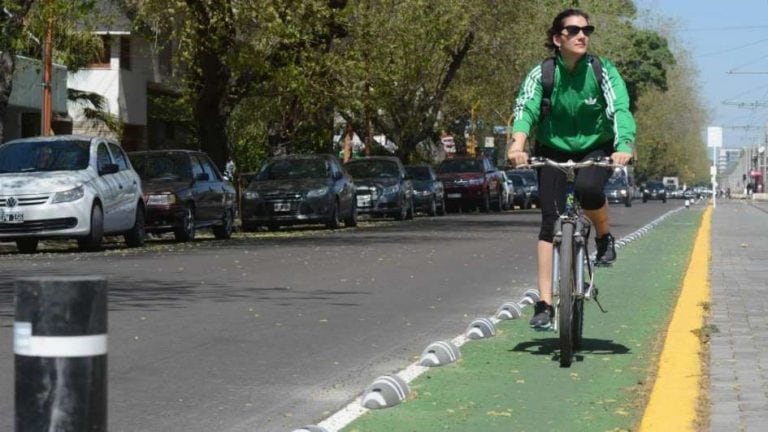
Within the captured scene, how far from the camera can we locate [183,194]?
2642 cm

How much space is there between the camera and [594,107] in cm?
928

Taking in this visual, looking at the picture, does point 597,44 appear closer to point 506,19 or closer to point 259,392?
point 506,19

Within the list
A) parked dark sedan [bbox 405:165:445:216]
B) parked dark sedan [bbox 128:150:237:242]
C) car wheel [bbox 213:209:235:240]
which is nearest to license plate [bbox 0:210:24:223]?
parked dark sedan [bbox 128:150:237:242]

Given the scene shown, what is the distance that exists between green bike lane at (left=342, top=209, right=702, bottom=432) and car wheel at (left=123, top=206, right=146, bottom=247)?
1235 cm

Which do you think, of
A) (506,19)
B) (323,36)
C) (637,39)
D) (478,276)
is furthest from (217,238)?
(637,39)

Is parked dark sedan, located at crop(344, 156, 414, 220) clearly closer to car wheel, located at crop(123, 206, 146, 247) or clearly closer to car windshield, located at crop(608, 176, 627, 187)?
car wheel, located at crop(123, 206, 146, 247)

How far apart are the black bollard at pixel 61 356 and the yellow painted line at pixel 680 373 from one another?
3.34 m

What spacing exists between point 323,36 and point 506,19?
18716mm

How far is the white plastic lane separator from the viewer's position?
4.00m

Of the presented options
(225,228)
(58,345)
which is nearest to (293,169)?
(225,228)

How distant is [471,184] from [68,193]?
102 feet

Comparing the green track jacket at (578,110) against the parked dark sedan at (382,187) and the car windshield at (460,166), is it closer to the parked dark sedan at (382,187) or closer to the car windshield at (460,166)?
the parked dark sedan at (382,187)

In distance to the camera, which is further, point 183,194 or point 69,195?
point 183,194

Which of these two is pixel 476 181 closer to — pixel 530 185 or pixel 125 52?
pixel 125 52
